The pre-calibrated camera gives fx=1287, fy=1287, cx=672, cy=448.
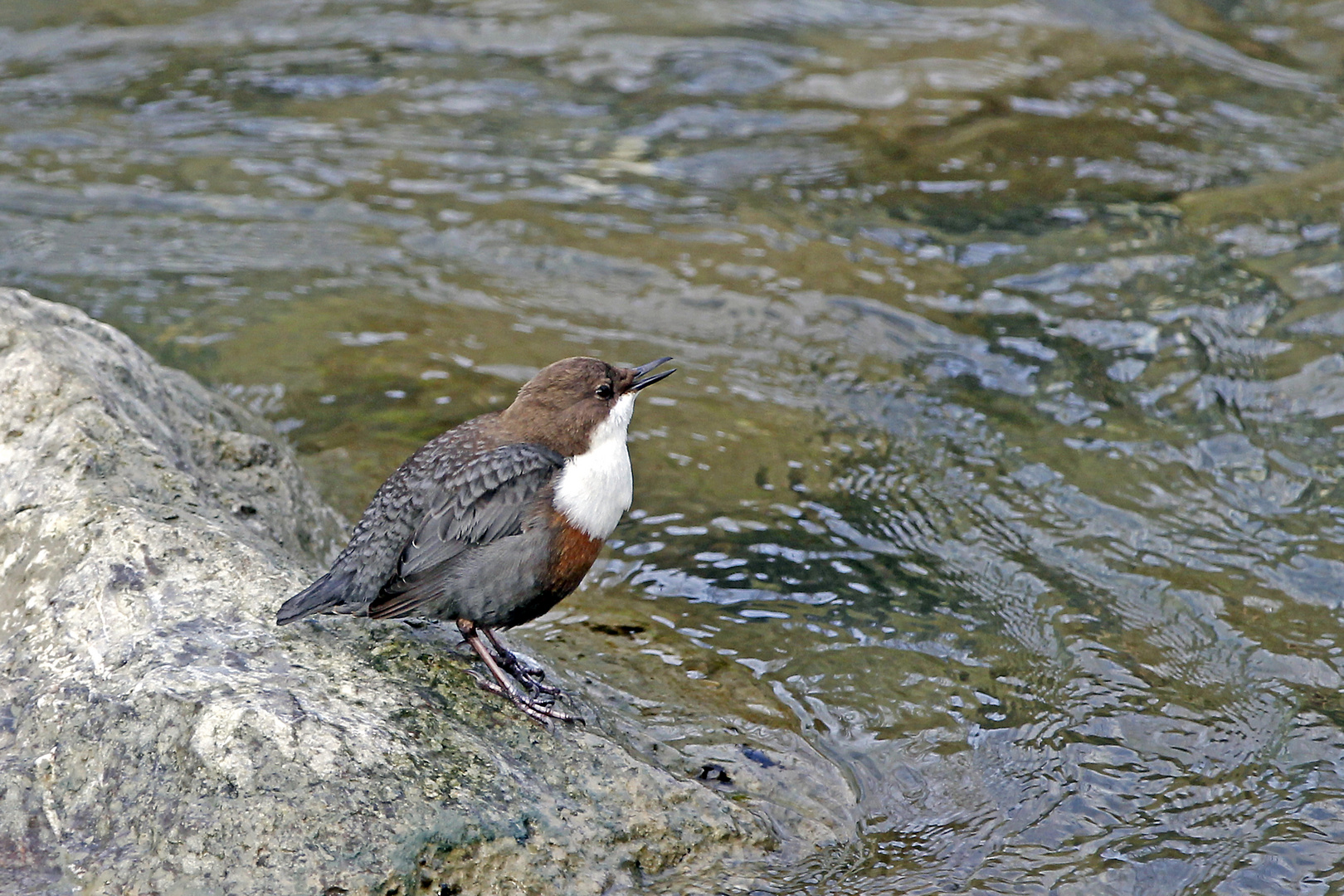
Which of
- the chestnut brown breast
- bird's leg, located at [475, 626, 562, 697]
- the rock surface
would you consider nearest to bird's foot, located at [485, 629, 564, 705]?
bird's leg, located at [475, 626, 562, 697]

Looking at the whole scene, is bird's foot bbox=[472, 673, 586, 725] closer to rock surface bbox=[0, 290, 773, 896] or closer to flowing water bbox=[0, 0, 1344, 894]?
rock surface bbox=[0, 290, 773, 896]

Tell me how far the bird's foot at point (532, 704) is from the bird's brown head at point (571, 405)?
67 cm

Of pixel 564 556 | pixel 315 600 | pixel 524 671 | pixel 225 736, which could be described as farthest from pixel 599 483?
pixel 225 736

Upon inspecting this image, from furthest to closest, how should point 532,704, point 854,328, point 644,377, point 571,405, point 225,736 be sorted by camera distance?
point 854,328 → point 644,377 → point 571,405 → point 532,704 → point 225,736

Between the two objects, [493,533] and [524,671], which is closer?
[493,533]

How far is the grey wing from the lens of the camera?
3.34 m

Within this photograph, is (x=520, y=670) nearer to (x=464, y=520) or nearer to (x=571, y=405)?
(x=464, y=520)

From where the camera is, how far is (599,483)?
11.7ft

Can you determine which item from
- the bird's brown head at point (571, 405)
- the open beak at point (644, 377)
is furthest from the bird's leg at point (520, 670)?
the open beak at point (644, 377)

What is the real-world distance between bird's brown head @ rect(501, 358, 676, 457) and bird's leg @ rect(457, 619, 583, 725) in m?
0.56

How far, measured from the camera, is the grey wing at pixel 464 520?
3.34m

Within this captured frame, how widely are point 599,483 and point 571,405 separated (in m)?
0.28

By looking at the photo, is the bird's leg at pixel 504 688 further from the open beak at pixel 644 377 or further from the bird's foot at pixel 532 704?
the open beak at pixel 644 377

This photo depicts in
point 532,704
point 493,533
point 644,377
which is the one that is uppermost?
point 644,377
